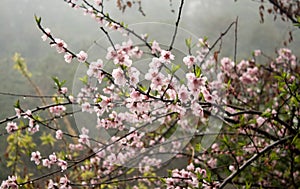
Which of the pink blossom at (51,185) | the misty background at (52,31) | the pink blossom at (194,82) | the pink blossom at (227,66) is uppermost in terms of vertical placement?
the misty background at (52,31)

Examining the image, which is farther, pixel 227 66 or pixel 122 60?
pixel 227 66

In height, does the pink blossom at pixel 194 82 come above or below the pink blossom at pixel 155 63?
below

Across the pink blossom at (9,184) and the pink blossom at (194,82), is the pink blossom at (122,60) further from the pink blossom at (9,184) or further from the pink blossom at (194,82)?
the pink blossom at (9,184)

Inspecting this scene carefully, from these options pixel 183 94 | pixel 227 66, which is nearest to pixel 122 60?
pixel 183 94

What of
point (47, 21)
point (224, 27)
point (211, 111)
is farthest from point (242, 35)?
point (211, 111)

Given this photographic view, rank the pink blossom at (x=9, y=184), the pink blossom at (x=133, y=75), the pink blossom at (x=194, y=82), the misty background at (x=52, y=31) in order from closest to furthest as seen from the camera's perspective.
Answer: the pink blossom at (x=194, y=82) < the pink blossom at (x=133, y=75) < the pink blossom at (x=9, y=184) < the misty background at (x=52, y=31)

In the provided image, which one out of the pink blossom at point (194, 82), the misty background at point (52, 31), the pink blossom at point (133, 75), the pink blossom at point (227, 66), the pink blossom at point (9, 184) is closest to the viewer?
the pink blossom at point (194, 82)

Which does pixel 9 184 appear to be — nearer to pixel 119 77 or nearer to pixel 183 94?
pixel 119 77

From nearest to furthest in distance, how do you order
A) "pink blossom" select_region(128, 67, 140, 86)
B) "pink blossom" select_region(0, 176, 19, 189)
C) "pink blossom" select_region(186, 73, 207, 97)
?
"pink blossom" select_region(186, 73, 207, 97)
"pink blossom" select_region(128, 67, 140, 86)
"pink blossom" select_region(0, 176, 19, 189)

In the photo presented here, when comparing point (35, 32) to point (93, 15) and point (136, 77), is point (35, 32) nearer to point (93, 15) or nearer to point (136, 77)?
point (93, 15)

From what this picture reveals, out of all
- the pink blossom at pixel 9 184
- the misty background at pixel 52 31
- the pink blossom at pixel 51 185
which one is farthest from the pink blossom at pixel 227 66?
the pink blossom at pixel 9 184

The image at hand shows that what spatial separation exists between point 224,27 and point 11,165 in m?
3.19

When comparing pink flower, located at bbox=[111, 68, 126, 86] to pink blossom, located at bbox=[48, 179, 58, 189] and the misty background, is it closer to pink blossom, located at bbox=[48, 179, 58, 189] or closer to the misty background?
pink blossom, located at bbox=[48, 179, 58, 189]

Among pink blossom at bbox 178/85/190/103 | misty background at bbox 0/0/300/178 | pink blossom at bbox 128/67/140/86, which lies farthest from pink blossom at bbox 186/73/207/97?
misty background at bbox 0/0/300/178
